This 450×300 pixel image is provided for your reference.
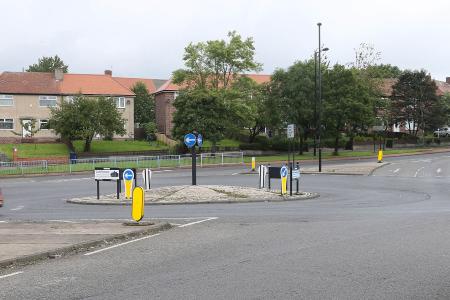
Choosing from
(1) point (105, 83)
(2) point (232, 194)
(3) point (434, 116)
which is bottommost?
(2) point (232, 194)

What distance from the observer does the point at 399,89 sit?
76.2 meters

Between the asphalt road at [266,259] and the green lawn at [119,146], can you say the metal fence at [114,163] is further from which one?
the asphalt road at [266,259]

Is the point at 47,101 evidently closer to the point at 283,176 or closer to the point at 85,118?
the point at 85,118

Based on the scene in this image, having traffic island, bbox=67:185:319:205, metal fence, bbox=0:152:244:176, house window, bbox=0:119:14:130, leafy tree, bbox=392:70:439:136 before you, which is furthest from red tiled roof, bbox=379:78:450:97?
traffic island, bbox=67:185:319:205

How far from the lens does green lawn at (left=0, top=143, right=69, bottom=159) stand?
55.4m

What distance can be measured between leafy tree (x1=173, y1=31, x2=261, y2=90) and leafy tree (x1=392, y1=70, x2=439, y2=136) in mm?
24937

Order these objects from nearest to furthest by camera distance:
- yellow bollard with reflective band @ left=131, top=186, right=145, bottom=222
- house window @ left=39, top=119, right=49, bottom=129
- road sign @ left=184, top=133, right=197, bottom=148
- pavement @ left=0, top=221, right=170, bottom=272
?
pavement @ left=0, top=221, right=170, bottom=272, yellow bollard with reflective band @ left=131, top=186, right=145, bottom=222, road sign @ left=184, top=133, right=197, bottom=148, house window @ left=39, top=119, right=49, bottom=129

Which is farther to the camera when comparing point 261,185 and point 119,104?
point 119,104

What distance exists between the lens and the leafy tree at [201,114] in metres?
53.9

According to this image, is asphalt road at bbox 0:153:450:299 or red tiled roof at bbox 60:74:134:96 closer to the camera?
asphalt road at bbox 0:153:450:299

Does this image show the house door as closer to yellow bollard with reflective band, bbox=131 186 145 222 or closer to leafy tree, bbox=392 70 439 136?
leafy tree, bbox=392 70 439 136

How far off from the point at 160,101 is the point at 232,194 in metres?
60.2

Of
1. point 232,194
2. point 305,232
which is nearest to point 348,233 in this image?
point 305,232

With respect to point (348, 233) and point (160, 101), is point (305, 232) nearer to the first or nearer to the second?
point (348, 233)
